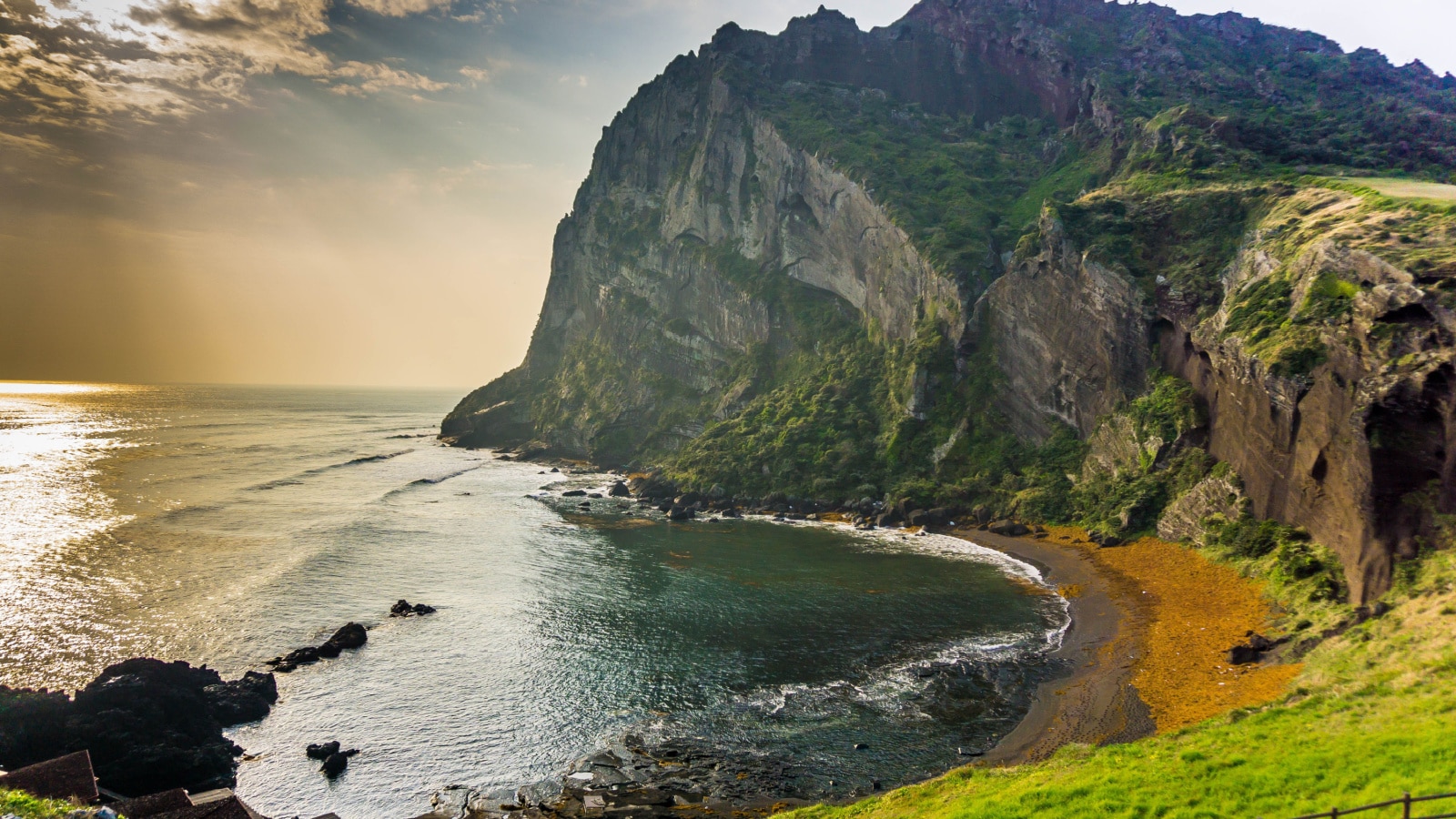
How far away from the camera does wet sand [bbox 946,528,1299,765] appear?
91.1 feet

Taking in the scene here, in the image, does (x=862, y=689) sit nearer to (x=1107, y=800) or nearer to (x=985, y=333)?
(x=1107, y=800)

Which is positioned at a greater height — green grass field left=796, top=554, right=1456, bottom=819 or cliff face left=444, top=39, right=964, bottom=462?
cliff face left=444, top=39, right=964, bottom=462

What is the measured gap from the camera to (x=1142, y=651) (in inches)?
1378

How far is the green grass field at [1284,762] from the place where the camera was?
15398 millimetres

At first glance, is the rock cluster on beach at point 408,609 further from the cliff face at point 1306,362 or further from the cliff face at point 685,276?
the cliff face at point 685,276

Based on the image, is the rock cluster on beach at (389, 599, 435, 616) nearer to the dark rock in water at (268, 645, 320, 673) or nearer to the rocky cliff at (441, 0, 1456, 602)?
the dark rock in water at (268, 645, 320, 673)

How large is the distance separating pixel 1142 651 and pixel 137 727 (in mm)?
45143

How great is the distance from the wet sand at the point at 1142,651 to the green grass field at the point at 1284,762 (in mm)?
3309

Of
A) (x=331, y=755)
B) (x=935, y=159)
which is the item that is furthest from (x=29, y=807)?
(x=935, y=159)

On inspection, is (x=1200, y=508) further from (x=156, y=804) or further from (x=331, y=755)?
(x=156, y=804)

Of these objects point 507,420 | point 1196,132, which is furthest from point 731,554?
point 507,420

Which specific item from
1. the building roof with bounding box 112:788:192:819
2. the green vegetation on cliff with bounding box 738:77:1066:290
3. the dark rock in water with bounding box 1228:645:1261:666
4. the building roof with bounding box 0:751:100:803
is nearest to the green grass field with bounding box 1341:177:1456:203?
the dark rock in water with bounding box 1228:645:1261:666

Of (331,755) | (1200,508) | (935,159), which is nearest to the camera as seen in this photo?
(331,755)

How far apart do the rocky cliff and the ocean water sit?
16073mm
